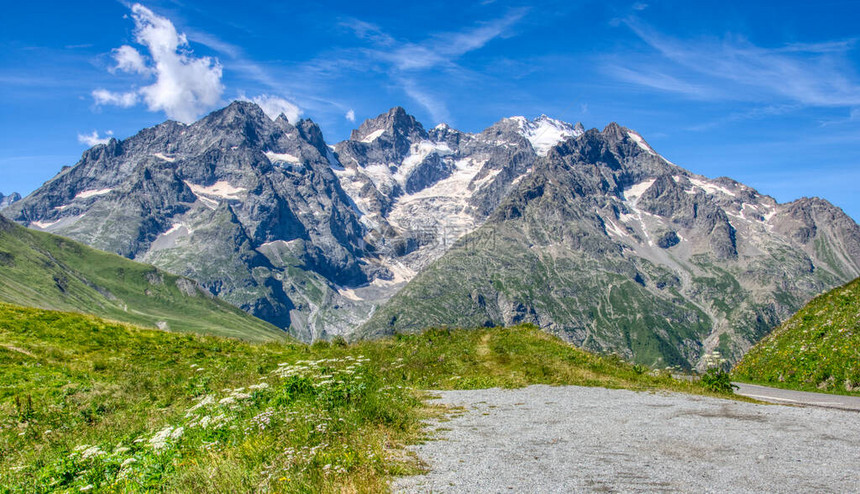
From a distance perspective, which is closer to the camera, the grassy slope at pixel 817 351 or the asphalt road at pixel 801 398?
the asphalt road at pixel 801 398

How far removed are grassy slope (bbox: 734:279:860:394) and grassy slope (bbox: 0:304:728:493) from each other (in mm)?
8438

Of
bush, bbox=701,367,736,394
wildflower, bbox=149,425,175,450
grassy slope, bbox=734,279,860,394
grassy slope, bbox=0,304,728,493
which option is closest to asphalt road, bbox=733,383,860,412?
bush, bbox=701,367,736,394

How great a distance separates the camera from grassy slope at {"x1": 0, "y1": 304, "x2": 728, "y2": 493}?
1043 cm

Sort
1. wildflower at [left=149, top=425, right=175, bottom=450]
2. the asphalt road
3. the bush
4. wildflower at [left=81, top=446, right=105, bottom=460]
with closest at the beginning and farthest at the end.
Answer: wildflower at [left=81, top=446, right=105, bottom=460] < wildflower at [left=149, top=425, right=175, bottom=450] < the asphalt road < the bush

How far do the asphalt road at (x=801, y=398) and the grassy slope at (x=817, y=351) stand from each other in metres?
1.78

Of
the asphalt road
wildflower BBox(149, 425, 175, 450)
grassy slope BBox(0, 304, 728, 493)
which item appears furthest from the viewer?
the asphalt road

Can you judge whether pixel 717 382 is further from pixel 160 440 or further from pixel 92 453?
pixel 92 453

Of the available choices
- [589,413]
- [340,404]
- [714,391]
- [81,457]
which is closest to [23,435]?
[81,457]

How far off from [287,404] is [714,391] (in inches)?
813

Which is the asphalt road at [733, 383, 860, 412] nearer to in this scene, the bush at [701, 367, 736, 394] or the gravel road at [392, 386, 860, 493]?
the bush at [701, 367, 736, 394]

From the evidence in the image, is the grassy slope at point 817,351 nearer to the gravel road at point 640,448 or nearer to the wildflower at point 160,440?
the gravel road at point 640,448

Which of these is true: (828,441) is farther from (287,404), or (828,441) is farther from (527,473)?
(287,404)

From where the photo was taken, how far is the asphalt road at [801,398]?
68.1 feet

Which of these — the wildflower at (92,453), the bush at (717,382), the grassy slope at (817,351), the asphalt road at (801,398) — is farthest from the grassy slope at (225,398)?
the grassy slope at (817,351)
